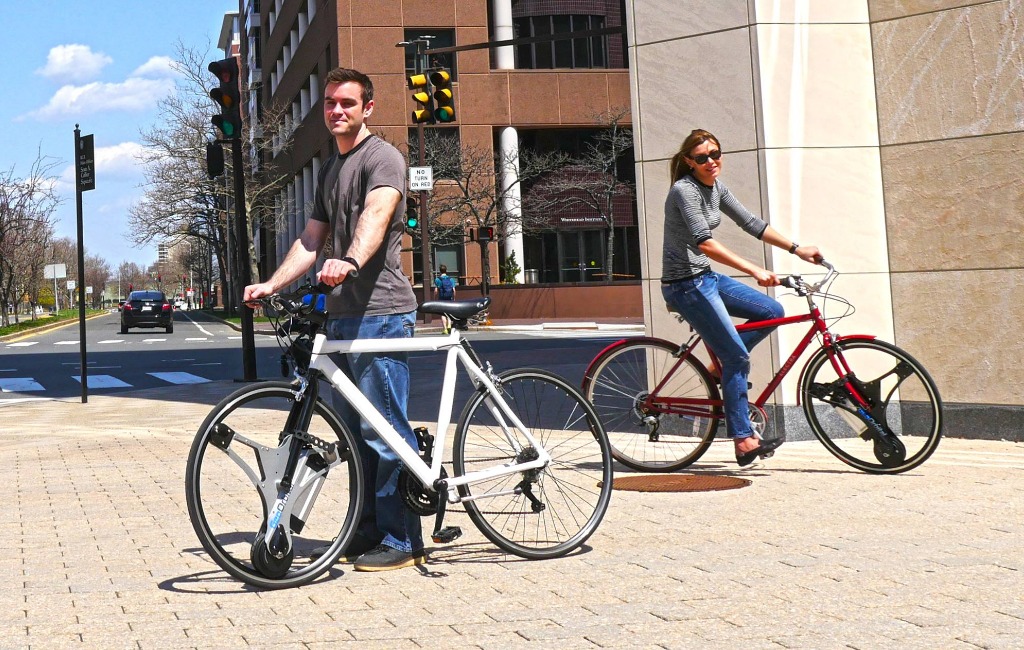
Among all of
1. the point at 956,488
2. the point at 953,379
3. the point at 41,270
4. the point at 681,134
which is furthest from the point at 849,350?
the point at 41,270

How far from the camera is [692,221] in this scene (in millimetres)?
6941

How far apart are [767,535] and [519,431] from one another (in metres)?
1.22

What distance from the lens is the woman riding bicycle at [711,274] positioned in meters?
6.96

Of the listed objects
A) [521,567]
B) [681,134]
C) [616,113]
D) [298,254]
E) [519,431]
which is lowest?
[521,567]

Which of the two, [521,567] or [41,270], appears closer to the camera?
[521,567]

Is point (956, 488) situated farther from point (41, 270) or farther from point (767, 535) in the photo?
point (41, 270)

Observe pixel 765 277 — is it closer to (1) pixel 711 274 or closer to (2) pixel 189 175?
(1) pixel 711 274

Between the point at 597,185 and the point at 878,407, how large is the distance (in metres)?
45.3

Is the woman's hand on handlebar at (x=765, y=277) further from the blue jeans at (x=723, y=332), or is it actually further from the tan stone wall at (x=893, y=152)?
the tan stone wall at (x=893, y=152)

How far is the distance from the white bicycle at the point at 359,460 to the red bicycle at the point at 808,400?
1714 mm

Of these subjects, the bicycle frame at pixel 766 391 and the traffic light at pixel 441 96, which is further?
the traffic light at pixel 441 96

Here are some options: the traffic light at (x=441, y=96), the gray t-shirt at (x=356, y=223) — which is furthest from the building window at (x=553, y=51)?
the gray t-shirt at (x=356, y=223)

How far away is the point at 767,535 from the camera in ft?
18.1

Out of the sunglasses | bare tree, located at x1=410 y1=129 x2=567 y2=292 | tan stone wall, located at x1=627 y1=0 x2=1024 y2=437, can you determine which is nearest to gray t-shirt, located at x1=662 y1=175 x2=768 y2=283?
the sunglasses
